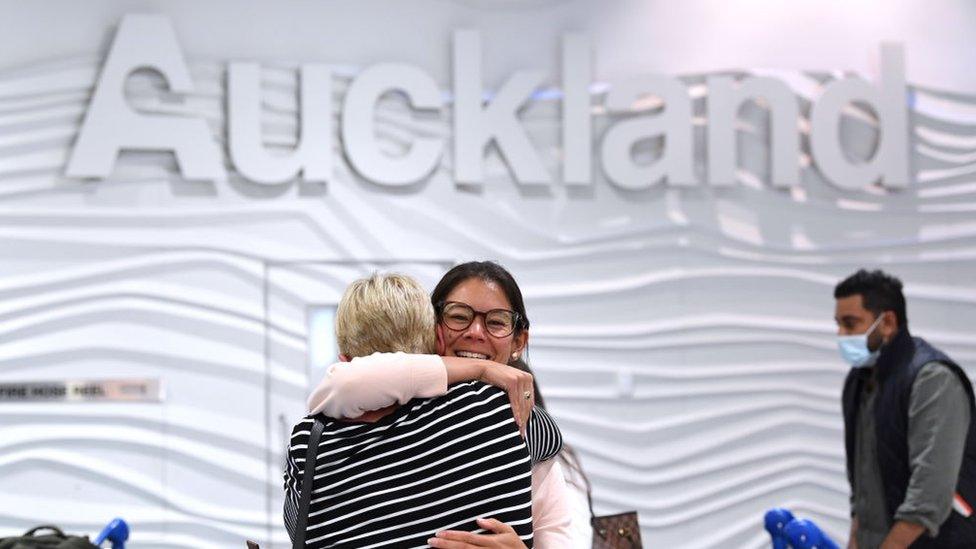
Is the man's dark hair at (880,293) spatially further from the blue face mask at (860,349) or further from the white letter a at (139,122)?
the white letter a at (139,122)

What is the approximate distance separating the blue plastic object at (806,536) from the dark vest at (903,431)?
104 cm

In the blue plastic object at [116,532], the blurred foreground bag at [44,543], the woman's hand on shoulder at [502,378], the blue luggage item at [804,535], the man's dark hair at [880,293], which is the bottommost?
the blue plastic object at [116,532]

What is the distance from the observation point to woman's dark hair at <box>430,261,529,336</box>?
1979mm

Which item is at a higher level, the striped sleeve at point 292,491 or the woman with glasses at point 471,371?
the woman with glasses at point 471,371

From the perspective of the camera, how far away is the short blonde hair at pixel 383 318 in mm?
1758

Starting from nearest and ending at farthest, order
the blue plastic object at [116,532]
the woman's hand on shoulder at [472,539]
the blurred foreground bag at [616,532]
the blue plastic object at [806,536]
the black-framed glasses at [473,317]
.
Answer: the woman's hand on shoulder at [472,539]
the black-framed glasses at [473,317]
the blue plastic object at [806,536]
the blurred foreground bag at [616,532]
the blue plastic object at [116,532]

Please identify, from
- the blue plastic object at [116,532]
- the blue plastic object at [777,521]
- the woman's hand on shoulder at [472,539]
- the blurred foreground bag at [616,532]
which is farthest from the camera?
the blue plastic object at [116,532]

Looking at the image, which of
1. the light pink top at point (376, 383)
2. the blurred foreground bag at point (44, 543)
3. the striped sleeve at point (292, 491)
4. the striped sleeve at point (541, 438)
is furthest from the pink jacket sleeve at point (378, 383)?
the blurred foreground bag at point (44, 543)

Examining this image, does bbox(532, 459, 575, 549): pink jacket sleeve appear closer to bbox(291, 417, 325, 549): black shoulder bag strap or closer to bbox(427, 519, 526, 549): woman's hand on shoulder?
bbox(427, 519, 526, 549): woman's hand on shoulder

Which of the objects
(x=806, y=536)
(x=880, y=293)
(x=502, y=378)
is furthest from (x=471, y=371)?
(x=880, y=293)

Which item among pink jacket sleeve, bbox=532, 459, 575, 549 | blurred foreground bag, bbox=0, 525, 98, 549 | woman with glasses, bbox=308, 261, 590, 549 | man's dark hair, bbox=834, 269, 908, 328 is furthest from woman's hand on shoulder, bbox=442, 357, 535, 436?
man's dark hair, bbox=834, 269, 908, 328

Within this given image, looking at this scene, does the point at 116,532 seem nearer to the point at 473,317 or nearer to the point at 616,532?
the point at 616,532

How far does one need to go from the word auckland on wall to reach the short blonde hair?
3.81 m

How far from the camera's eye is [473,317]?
6.44 ft
